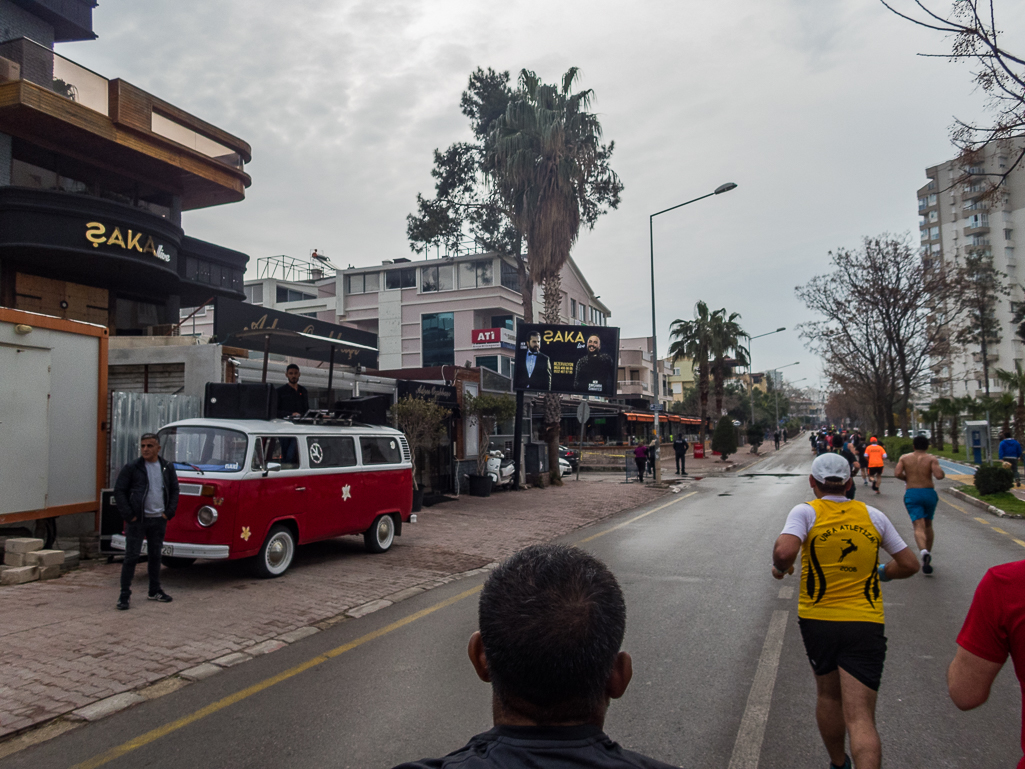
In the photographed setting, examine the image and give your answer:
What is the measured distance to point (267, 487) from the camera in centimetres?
855

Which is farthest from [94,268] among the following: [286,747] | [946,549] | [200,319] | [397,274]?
[200,319]

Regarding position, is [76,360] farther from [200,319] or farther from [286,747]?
[200,319]

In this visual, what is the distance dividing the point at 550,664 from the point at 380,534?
9899mm

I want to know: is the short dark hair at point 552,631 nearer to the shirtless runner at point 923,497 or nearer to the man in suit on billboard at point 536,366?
the shirtless runner at point 923,497

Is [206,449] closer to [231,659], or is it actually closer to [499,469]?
[231,659]

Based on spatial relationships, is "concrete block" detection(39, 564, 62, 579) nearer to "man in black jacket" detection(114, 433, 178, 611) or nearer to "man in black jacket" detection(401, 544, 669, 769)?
"man in black jacket" detection(114, 433, 178, 611)

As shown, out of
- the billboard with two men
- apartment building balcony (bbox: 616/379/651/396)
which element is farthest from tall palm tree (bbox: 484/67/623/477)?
apartment building balcony (bbox: 616/379/651/396)

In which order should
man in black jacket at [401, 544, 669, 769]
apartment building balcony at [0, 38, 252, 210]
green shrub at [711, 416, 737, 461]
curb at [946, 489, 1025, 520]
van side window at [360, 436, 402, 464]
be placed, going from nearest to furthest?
1. man in black jacket at [401, 544, 669, 769]
2. van side window at [360, 436, 402, 464]
3. curb at [946, 489, 1025, 520]
4. apartment building balcony at [0, 38, 252, 210]
5. green shrub at [711, 416, 737, 461]

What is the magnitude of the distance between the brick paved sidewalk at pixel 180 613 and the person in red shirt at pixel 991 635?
508cm

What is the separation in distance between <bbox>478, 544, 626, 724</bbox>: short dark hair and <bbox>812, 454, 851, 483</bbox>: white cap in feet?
9.29

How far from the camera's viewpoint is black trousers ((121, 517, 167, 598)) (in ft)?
23.5

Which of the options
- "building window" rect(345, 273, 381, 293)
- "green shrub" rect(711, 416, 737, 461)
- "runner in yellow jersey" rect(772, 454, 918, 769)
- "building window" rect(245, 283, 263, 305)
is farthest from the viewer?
"building window" rect(245, 283, 263, 305)

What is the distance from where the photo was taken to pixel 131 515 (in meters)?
7.30

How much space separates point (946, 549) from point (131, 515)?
11249 mm
